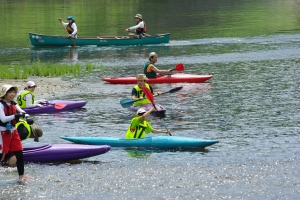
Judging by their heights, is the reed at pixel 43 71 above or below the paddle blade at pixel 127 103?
below

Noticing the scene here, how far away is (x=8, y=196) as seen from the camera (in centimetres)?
1220

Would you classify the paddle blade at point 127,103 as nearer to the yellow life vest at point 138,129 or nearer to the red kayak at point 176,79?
the yellow life vest at point 138,129

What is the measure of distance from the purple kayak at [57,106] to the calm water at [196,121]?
0.28 metres

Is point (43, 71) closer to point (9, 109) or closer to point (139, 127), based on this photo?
point (139, 127)

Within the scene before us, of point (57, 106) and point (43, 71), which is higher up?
point (57, 106)

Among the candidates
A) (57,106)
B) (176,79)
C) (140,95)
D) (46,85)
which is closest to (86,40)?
(46,85)

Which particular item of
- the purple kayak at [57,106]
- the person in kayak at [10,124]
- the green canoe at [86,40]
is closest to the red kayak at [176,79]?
the purple kayak at [57,106]

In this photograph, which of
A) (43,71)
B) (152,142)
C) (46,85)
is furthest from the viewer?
(43,71)

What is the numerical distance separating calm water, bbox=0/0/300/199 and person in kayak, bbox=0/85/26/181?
1.93 feet

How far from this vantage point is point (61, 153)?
14273 millimetres

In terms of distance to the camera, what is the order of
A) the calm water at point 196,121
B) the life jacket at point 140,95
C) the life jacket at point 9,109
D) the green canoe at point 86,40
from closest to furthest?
1. the life jacket at point 9,109
2. the calm water at point 196,121
3. the life jacket at point 140,95
4. the green canoe at point 86,40

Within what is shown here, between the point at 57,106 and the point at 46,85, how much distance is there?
4.98 m

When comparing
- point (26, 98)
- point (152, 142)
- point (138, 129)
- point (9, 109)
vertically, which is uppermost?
point (9, 109)

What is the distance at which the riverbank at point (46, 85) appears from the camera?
23.7 m
